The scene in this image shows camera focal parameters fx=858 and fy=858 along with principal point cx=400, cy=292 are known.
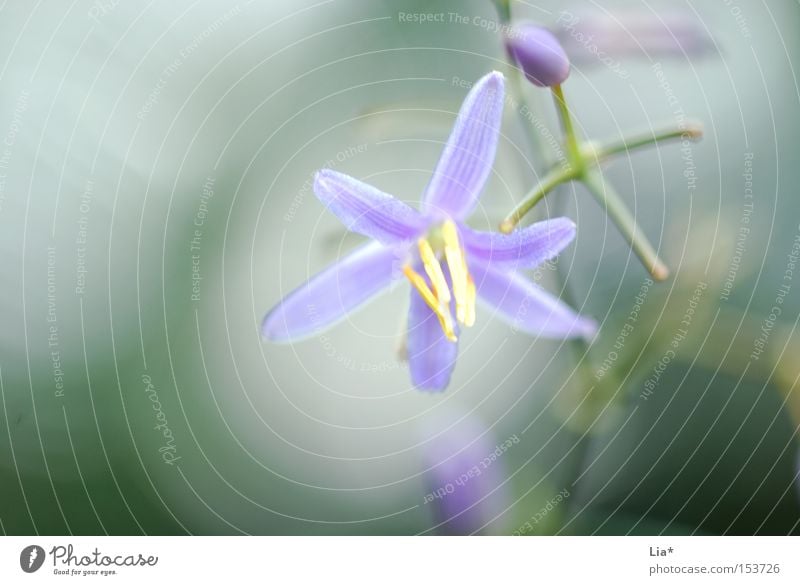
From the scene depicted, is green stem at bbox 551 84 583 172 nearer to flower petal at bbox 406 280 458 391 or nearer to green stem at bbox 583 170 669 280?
green stem at bbox 583 170 669 280

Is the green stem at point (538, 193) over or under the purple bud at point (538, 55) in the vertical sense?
under

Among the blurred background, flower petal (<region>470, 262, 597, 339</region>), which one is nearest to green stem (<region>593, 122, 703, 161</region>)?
the blurred background

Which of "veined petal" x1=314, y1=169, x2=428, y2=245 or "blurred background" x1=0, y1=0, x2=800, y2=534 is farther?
"blurred background" x1=0, y1=0, x2=800, y2=534

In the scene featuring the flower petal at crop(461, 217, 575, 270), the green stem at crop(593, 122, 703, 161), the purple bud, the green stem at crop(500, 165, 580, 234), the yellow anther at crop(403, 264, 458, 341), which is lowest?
the yellow anther at crop(403, 264, 458, 341)

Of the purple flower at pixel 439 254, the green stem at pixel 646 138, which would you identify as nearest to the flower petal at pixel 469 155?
the purple flower at pixel 439 254

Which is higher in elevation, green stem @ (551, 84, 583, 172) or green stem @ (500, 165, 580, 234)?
green stem @ (551, 84, 583, 172)

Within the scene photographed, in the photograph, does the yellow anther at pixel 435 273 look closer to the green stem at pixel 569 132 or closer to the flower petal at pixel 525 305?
the flower petal at pixel 525 305
